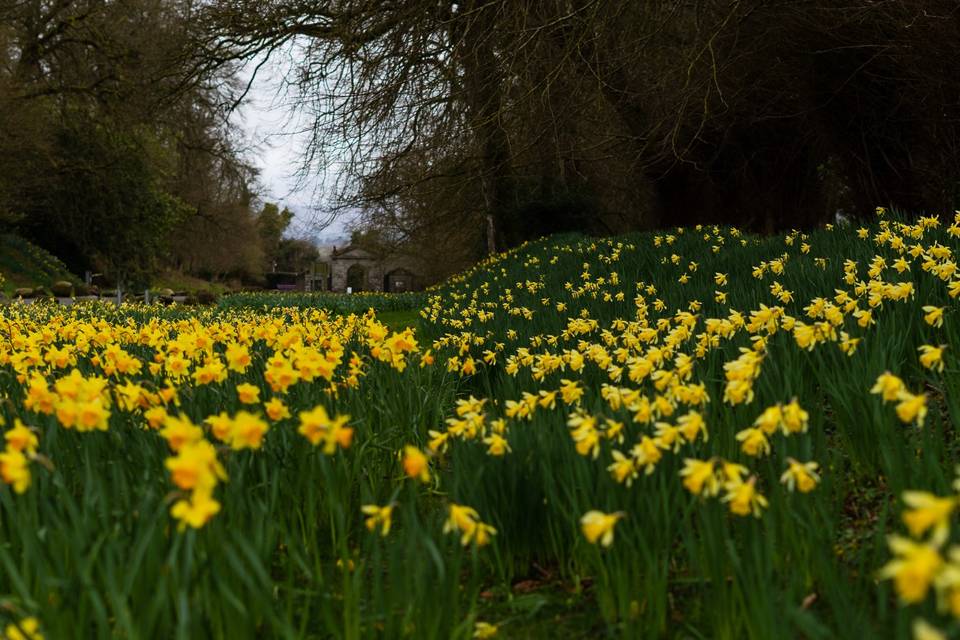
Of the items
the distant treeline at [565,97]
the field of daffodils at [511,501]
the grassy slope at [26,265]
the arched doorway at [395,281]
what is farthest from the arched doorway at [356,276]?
the field of daffodils at [511,501]

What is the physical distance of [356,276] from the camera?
6888 cm

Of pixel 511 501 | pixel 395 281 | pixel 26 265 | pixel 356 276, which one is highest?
pixel 356 276

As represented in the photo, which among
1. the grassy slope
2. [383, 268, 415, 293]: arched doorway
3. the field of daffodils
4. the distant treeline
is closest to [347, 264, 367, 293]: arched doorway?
[383, 268, 415, 293]: arched doorway

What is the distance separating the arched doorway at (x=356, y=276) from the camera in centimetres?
6707

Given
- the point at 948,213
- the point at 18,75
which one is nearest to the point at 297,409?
the point at 948,213

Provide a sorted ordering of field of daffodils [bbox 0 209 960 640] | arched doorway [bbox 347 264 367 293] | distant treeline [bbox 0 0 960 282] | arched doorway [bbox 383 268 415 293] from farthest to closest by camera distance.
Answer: arched doorway [bbox 347 264 367 293] < arched doorway [bbox 383 268 415 293] < distant treeline [bbox 0 0 960 282] < field of daffodils [bbox 0 209 960 640]

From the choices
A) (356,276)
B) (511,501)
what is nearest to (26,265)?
(511,501)

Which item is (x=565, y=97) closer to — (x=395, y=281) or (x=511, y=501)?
(x=511, y=501)

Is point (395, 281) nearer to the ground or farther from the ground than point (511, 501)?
farther from the ground

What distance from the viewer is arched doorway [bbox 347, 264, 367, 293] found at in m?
67.1

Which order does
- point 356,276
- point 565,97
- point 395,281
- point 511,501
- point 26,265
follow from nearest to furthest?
point 511,501 < point 565,97 < point 26,265 < point 395,281 < point 356,276

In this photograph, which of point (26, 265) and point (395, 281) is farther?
point (395, 281)

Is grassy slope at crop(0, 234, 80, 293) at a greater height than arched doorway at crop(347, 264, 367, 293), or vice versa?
arched doorway at crop(347, 264, 367, 293)

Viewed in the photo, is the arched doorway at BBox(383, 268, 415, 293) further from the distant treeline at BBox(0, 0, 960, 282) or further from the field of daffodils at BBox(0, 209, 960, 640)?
the field of daffodils at BBox(0, 209, 960, 640)
